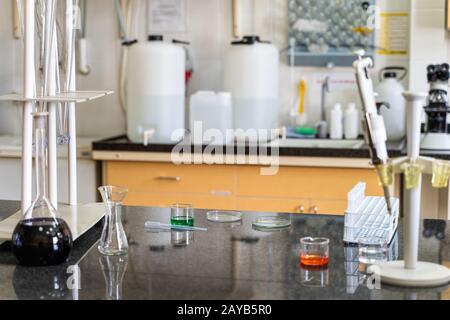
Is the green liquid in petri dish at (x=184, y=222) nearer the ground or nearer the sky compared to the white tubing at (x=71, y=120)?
nearer the ground

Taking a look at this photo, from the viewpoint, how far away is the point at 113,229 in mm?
1646

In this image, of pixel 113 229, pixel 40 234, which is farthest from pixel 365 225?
pixel 40 234

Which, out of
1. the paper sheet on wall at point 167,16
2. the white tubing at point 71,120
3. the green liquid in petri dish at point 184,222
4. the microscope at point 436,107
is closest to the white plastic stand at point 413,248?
the green liquid in petri dish at point 184,222

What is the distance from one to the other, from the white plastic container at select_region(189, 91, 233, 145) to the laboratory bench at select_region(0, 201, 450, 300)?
1.64 metres

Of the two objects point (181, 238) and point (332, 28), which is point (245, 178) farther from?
point (181, 238)

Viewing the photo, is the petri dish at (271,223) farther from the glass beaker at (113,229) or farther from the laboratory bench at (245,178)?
the laboratory bench at (245,178)

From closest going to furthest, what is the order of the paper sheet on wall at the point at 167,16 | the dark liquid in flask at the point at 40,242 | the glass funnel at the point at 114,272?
the glass funnel at the point at 114,272, the dark liquid in flask at the point at 40,242, the paper sheet on wall at the point at 167,16

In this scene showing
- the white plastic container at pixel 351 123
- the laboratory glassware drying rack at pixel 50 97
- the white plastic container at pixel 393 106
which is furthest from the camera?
the white plastic container at pixel 351 123

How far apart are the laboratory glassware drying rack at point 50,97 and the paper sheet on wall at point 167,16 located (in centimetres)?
196

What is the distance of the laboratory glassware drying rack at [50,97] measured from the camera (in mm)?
1627

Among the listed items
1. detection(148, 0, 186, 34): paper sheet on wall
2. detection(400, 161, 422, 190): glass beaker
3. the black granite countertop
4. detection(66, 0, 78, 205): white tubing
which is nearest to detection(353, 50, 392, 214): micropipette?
detection(400, 161, 422, 190): glass beaker

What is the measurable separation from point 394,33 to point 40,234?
2557mm

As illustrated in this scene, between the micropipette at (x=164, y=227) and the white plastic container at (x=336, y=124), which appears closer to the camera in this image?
the micropipette at (x=164, y=227)

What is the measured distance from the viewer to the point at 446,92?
3.35m
